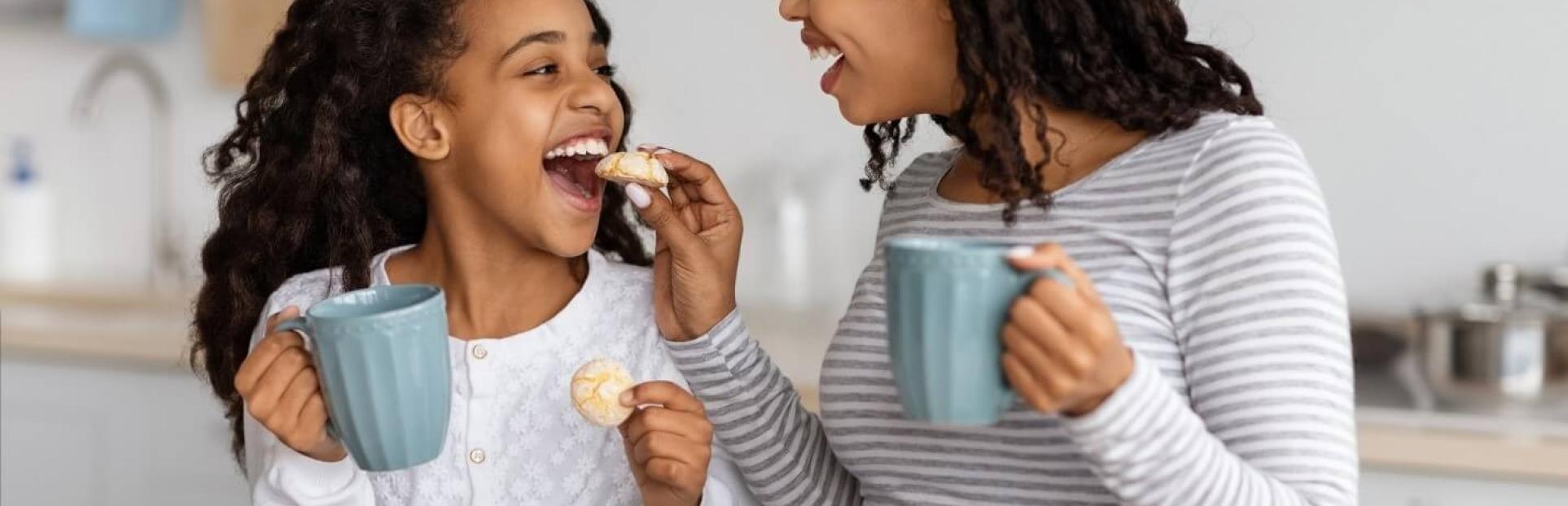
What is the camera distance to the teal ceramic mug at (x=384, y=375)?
905mm

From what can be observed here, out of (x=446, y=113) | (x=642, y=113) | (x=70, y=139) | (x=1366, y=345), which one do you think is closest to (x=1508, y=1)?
(x=1366, y=345)

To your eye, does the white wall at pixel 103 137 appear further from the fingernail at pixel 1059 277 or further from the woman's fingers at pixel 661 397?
the fingernail at pixel 1059 277

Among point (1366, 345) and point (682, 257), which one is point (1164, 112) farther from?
point (1366, 345)

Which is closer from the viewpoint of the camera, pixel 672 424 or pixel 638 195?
pixel 672 424

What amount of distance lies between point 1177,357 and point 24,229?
8.87 feet

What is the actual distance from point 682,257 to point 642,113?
151 centimetres

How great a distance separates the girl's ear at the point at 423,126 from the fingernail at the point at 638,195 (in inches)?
10.3

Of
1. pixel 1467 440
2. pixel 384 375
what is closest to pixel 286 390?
pixel 384 375

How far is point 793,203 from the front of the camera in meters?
2.59

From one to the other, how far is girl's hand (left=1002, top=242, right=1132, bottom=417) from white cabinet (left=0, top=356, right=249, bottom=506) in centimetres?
190

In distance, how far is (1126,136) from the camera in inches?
39.6

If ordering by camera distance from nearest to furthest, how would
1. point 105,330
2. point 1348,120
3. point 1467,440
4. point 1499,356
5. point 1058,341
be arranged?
point 1058,341 < point 1467,440 < point 1499,356 < point 1348,120 < point 105,330

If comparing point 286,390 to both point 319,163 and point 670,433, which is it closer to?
point 670,433

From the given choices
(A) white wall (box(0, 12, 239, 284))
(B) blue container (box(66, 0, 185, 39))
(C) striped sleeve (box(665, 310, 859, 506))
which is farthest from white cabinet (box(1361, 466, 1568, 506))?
(B) blue container (box(66, 0, 185, 39))
